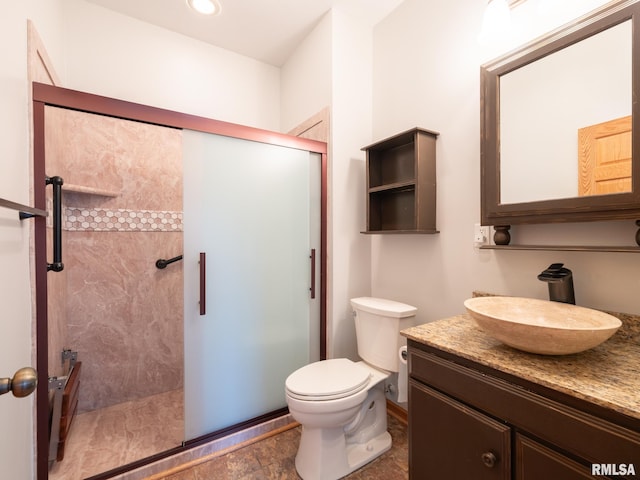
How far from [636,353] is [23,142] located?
235cm

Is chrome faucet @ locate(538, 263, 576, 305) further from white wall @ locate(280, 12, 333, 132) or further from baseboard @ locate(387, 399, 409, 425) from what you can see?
white wall @ locate(280, 12, 333, 132)

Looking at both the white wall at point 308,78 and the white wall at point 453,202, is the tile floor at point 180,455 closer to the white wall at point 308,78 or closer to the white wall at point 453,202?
the white wall at point 453,202

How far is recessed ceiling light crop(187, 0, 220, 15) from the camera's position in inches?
72.4

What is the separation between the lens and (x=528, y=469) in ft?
2.52

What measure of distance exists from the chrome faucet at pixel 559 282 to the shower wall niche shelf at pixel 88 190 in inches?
95.6

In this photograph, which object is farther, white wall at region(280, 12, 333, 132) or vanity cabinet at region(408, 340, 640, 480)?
white wall at region(280, 12, 333, 132)

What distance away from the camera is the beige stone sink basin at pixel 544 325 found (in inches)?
30.0

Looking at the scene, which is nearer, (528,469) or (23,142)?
(528,469)

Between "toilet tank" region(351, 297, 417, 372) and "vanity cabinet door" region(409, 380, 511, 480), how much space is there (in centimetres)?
50

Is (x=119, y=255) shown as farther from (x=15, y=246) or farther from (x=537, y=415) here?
(x=537, y=415)

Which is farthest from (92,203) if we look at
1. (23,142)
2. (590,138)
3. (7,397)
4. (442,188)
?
(590,138)

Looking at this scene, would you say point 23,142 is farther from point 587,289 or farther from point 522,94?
point 587,289

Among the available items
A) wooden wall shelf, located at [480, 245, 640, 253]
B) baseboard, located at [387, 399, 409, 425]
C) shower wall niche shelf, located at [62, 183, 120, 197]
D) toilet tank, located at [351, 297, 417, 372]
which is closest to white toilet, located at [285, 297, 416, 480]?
toilet tank, located at [351, 297, 417, 372]

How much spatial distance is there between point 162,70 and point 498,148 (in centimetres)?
233
